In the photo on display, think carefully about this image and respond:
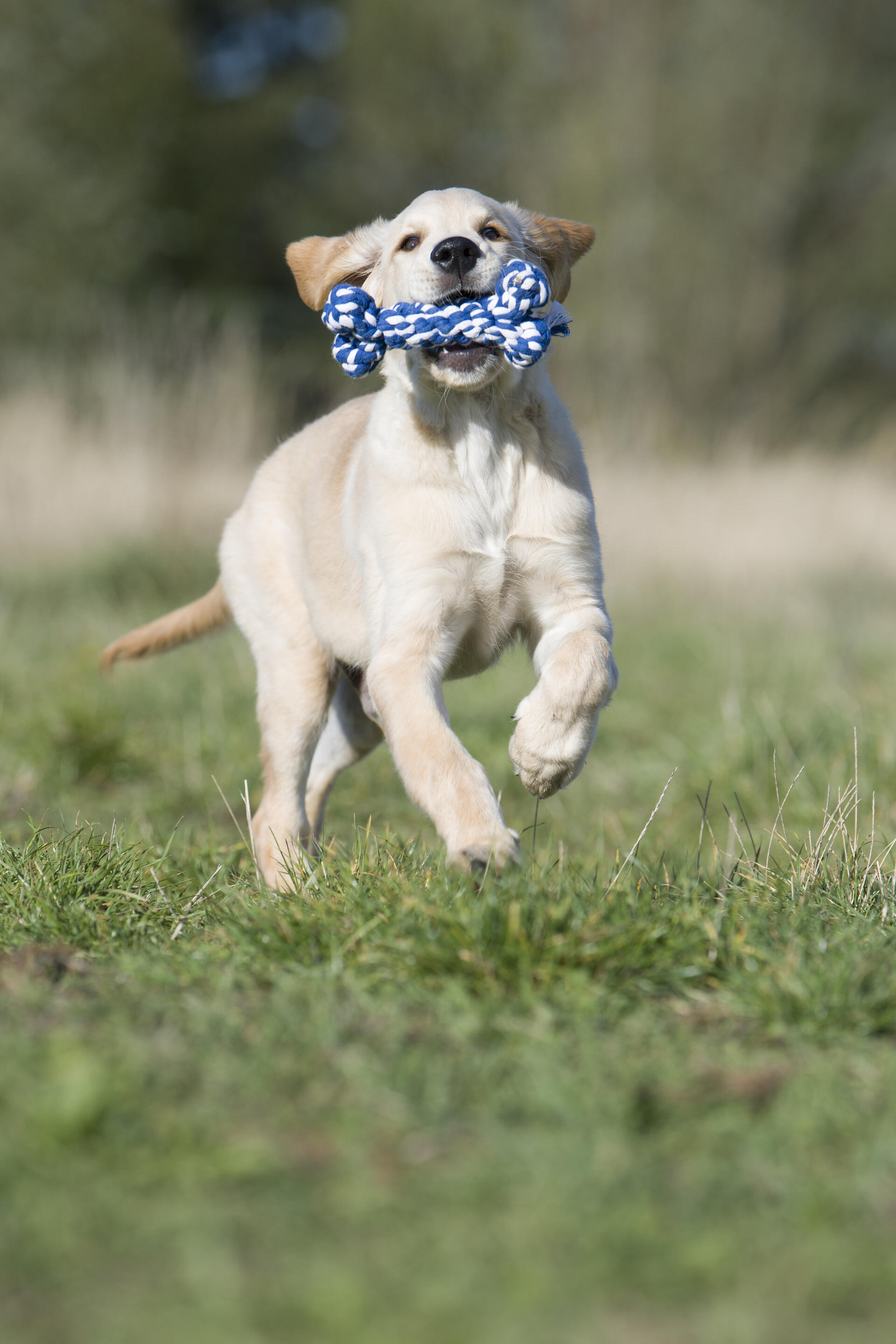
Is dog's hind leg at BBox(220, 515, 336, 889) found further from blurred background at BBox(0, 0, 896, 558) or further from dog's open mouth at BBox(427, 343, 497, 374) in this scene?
blurred background at BBox(0, 0, 896, 558)

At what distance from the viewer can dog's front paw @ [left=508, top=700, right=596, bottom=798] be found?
8.92ft

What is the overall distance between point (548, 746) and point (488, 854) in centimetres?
36

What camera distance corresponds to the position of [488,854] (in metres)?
2.45

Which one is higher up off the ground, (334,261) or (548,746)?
(334,261)

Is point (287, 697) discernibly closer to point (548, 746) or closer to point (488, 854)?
point (548, 746)

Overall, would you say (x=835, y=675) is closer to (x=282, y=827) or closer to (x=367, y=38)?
(x=282, y=827)

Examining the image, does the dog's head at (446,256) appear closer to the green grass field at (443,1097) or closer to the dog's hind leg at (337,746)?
the green grass field at (443,1097)

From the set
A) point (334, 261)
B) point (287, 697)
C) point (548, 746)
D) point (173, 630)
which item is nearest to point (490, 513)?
point (548, 746)

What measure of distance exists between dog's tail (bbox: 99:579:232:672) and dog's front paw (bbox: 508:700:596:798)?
5.28 feet

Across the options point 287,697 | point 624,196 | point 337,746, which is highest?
point 624,196

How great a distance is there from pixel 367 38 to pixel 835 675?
2103 centimetres

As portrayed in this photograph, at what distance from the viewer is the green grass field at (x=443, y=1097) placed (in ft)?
4.54

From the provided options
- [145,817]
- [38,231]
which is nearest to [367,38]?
[38,231]

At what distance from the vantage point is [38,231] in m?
19.1
